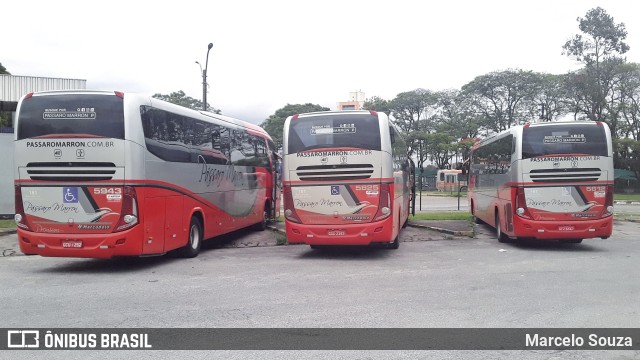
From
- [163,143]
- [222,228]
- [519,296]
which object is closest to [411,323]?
[519,296]

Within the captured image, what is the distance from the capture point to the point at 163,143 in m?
Result: 9.91

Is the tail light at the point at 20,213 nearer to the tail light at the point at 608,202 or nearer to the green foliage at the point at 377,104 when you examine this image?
the tail light at the point at 608,202

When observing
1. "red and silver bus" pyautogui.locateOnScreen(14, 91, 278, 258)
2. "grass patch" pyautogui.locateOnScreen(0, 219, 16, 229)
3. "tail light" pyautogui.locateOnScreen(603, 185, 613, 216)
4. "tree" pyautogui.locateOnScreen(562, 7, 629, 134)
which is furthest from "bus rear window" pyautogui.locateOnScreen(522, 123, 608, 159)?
"tree" pyautogui.locateOnScreen(562, 7, 629, 134)

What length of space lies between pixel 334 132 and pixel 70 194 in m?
5.34

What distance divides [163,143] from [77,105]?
1.66m

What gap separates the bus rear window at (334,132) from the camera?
10773 millimetres

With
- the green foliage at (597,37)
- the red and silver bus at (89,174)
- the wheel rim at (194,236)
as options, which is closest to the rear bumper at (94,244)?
the red and silver bus at (89,174)

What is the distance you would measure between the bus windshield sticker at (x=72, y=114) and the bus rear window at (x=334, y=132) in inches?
160

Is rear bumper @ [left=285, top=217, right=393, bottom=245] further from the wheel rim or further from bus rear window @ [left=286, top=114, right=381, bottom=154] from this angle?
the wheel rim

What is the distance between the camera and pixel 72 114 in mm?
9109

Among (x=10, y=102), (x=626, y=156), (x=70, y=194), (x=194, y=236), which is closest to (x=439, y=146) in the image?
(x=626, y=156)

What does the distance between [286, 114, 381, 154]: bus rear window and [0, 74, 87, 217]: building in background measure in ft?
24.4

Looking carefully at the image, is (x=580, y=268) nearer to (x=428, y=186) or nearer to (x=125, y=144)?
(x=125, y=144)

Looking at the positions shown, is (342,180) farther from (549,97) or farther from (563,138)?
(549,97)
